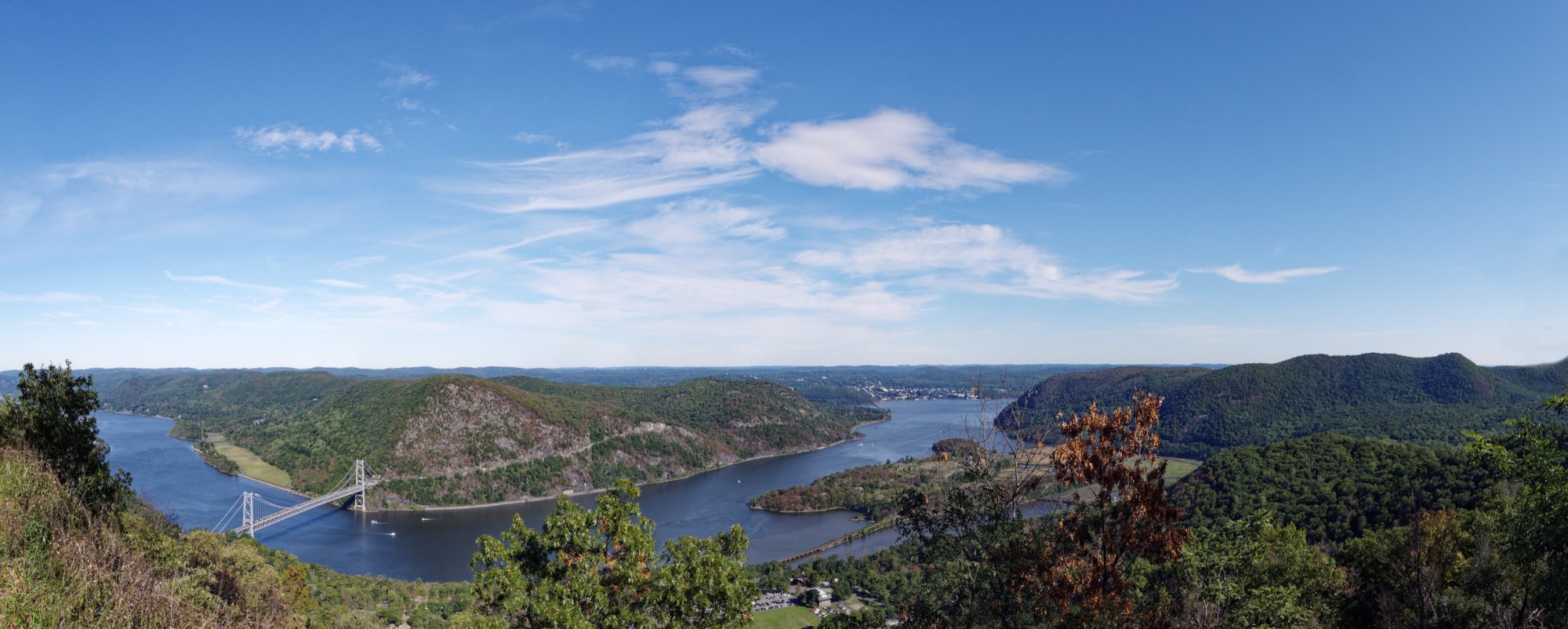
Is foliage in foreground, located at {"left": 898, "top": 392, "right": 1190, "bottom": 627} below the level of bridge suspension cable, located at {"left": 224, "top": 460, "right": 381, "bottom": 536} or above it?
above

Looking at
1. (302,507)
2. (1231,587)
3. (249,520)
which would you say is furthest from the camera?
(302,507)

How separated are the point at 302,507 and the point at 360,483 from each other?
9881 mm

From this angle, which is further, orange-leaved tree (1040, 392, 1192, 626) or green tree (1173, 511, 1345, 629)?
green tree (1173, 511, 1345, 629)

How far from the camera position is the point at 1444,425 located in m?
76.4

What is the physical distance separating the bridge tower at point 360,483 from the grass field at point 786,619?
54.9 meters

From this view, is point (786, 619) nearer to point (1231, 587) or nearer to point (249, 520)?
point (1231, 587)

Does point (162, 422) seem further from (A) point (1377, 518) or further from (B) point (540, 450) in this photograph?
(A) point (1377, 518)

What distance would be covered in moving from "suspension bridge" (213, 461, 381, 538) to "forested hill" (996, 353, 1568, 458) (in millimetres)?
80298

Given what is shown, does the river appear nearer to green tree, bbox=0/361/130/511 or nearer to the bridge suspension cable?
the bridge suspension cable

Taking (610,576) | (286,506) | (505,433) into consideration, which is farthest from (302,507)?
(610,576)

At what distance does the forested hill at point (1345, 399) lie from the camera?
81.0 metres

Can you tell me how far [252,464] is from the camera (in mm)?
93938

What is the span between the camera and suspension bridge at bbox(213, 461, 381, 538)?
6066cm

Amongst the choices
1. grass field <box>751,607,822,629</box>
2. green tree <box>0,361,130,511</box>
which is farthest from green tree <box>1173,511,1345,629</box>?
grass field <box>751,607,822,629</box>
